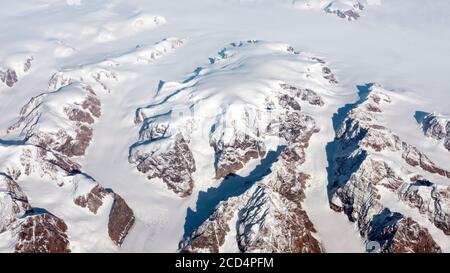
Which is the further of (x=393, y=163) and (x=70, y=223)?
(x=393, y=163)

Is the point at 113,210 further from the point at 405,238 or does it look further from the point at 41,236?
the point at 405,238

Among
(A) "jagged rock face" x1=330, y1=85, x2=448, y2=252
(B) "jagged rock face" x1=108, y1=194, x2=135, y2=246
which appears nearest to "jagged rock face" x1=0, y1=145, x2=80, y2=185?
(B) "jagged rock face" x1=108, y1=194, x2=135, y2=246

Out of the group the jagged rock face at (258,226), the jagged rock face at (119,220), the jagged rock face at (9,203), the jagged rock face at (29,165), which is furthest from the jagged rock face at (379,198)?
the jagged rock face at (9,203)

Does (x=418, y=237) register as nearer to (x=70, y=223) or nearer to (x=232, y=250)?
(x=232, y=250)

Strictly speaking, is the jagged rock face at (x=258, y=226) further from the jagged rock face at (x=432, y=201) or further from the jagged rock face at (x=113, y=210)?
the jagged rock face at (x=432, y=201)

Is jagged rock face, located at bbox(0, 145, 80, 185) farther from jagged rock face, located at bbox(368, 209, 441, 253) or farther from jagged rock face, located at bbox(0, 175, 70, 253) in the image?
jagged rock face, located at bbox(368, 209, 441, 253)

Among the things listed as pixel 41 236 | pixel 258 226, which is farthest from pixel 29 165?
pixel 258 226
